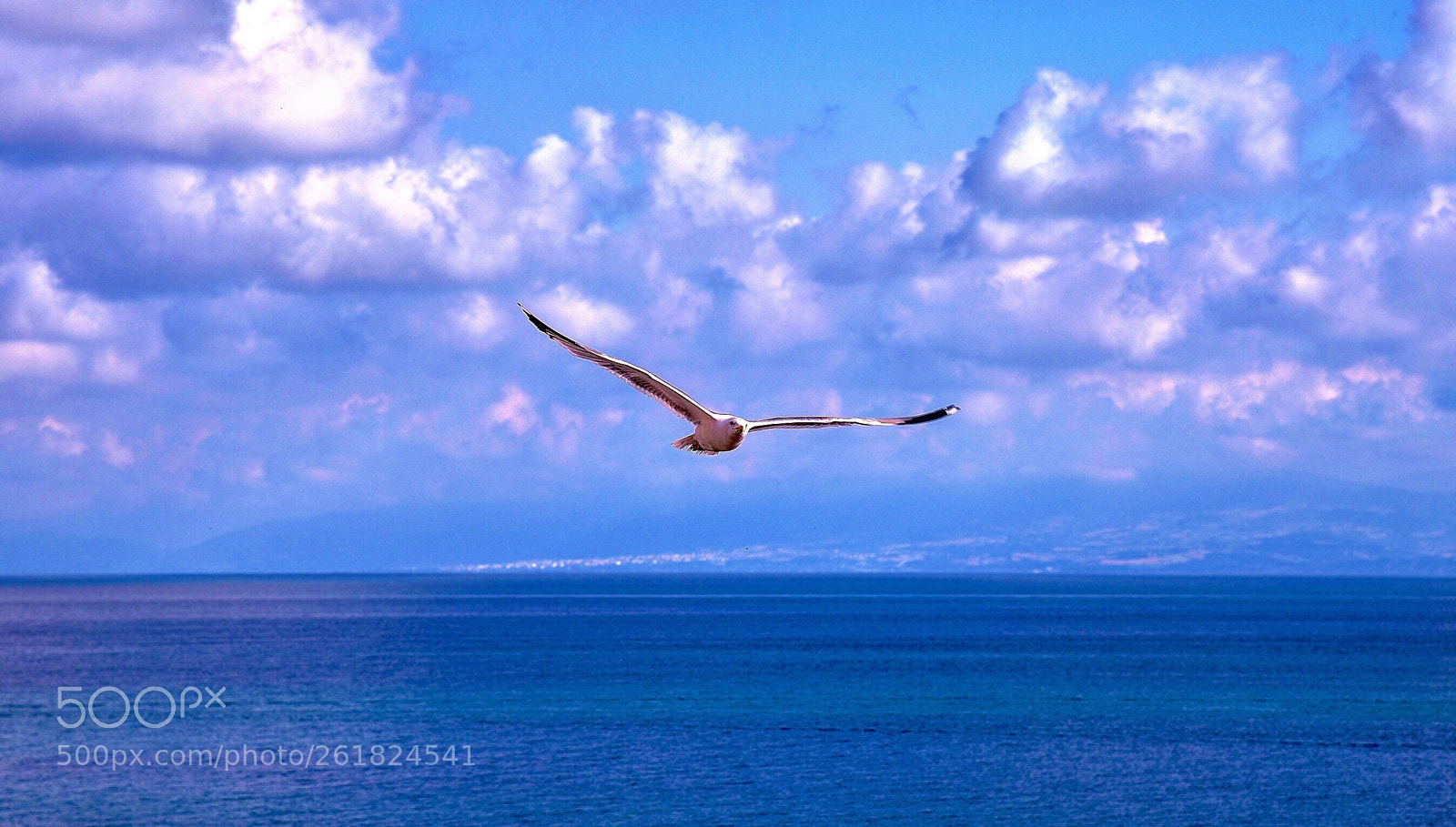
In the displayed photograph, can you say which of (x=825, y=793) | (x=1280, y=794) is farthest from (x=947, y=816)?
(x=1280, y=794)

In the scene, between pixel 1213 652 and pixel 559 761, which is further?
pixel 1213 652

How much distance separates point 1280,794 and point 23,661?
143523 millimetres

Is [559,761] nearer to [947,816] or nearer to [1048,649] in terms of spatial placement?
[947,816]

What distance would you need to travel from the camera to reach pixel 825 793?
90250 millimetres

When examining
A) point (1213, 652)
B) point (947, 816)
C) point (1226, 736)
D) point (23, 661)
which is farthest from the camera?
point (1213, 652)

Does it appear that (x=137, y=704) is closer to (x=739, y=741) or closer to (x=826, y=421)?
(x=739, y=741)

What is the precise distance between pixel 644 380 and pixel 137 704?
12638cm

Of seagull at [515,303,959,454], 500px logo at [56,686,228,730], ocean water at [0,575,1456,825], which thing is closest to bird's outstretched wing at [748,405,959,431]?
seagull at [515,303,959,454]

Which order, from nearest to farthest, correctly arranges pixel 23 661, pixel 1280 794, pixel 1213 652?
pixel 1280 794, pixel 23 661, pixel 1213 652

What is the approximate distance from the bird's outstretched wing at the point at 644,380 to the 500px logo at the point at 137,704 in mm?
109708

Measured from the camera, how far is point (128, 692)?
141 metres

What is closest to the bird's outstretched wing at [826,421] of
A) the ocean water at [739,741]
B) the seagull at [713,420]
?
the seagull at [713,420]

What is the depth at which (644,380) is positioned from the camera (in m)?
19.2

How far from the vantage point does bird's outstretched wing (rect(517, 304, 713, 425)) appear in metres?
17.5
